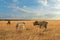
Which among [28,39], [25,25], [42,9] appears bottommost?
[28,39]

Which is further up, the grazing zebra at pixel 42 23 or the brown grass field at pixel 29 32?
the grazing zebra at pixel 42 23

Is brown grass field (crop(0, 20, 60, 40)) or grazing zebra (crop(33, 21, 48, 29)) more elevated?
grazing zebra (crop(33, 21, 48, 29))

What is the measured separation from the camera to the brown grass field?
3744mm

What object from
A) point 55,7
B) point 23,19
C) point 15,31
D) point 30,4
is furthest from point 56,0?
point 15,31

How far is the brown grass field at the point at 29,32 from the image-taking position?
3.74 metres

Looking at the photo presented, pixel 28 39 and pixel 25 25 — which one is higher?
pixel 25 25

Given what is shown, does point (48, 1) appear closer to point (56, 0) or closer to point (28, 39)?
point (56, 0)

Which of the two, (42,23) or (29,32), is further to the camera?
(42,23)

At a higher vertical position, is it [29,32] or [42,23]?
[42,23]

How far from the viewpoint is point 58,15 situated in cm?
387

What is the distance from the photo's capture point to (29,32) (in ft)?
12.4

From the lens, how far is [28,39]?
374 cm

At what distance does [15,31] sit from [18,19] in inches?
11.7

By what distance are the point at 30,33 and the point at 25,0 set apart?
80cm
